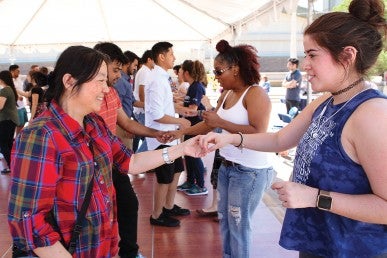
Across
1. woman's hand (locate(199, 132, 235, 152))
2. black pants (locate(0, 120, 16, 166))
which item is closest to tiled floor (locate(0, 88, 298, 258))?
black pants (locate(0, 120, 16, 166))

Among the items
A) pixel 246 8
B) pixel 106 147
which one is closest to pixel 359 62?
pixel 106 147

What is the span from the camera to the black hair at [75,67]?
1.68 meters

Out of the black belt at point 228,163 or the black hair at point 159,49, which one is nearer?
the black belt at point 228,163

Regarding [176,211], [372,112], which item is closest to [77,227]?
[372,112]

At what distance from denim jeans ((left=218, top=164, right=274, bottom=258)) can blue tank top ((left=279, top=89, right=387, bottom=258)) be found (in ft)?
3.15

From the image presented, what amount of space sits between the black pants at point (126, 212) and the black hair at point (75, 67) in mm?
1609

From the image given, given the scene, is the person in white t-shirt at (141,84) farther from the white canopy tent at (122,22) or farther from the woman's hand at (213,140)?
the woman's hand at (213,140)

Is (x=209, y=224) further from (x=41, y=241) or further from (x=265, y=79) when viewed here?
(x=265, y=79)

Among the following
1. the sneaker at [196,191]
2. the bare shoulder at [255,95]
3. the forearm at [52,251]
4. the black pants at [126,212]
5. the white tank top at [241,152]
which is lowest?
the sneaker at [196,191]

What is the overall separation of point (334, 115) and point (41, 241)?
119 cm

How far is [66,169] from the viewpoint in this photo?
61.4 inches

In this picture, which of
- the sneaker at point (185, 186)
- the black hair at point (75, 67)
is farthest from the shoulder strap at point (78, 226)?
the sneaker at point (185, 186)

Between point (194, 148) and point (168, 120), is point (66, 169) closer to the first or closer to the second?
point (194, 148)

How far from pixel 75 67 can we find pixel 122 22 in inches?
360
